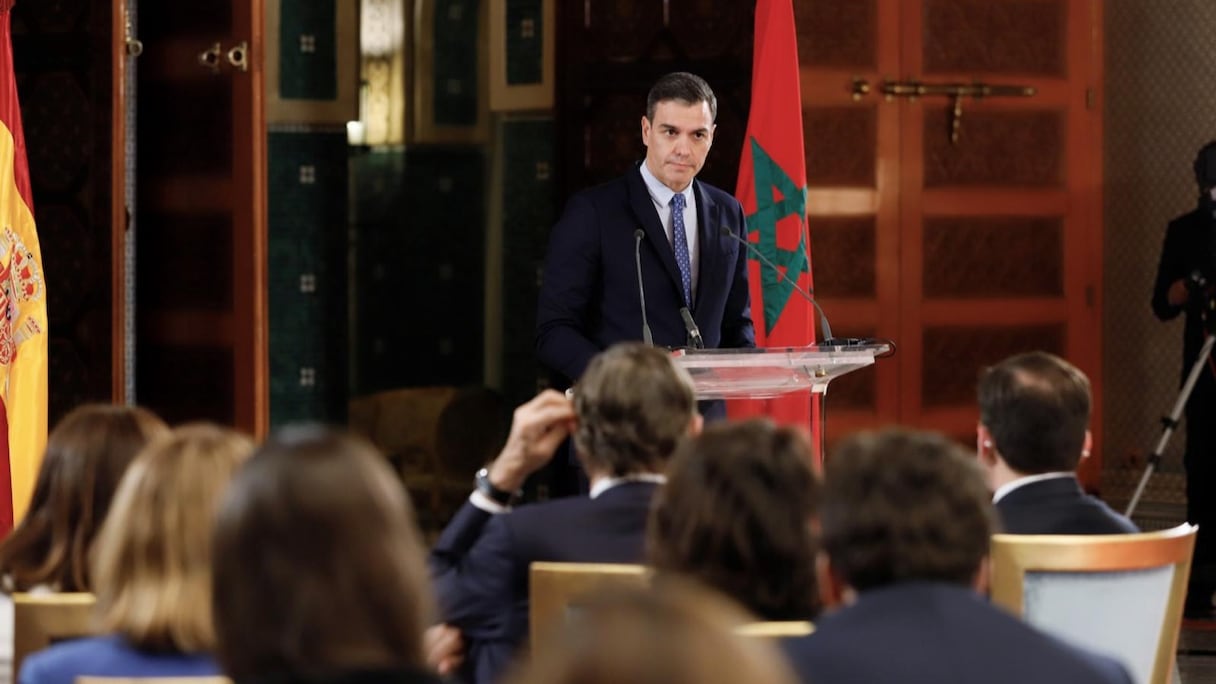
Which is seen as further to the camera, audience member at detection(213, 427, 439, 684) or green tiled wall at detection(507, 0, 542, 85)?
green tiled wall at detection(507, 0, 542, 85)

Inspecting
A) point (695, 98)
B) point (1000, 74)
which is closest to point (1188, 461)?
point (1000, 74)

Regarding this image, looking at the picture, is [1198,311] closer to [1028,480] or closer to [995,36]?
[995,36]

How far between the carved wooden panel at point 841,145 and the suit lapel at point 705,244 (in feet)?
8.96

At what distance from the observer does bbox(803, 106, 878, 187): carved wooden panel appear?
22.0 feet

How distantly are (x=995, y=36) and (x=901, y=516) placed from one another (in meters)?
5.51

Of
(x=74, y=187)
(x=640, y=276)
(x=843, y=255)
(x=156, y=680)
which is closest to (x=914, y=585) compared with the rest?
(x=156, y=680)

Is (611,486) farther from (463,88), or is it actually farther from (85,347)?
(463,88)

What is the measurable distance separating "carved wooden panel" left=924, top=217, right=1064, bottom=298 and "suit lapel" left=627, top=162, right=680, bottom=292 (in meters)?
3.14

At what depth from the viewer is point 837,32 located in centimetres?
671

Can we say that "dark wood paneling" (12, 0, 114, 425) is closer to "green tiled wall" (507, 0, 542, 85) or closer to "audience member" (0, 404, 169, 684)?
"green tiled wall" (507, 0, 542, 85)

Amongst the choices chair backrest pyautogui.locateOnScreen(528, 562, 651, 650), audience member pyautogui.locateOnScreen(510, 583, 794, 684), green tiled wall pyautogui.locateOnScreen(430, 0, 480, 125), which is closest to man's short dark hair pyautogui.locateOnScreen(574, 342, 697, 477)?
chair backrest pyautogui.locateOnScreen(528, 562, 651, 650)

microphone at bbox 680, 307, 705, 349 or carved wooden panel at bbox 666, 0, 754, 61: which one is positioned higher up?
carved wooden panel at bbox 666, 0, 754, 61

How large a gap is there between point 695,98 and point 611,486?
1.67 metres

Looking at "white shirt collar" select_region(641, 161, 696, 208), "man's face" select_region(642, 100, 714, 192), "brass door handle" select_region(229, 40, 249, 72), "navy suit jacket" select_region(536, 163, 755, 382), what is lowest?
"navy suit jacket" select_region(536, 163, 755, 382)
